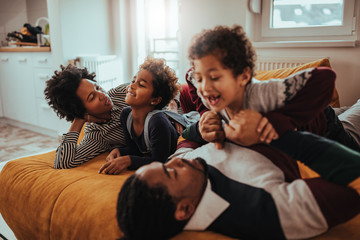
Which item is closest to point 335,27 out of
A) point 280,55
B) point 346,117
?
point 280,55

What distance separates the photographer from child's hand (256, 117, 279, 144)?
0.81 meters

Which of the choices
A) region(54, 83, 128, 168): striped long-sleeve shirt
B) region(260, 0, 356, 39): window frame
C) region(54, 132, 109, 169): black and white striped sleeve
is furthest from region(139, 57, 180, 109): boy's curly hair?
region(260, 0, 356, 39): window frame

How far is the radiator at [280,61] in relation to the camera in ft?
8.19

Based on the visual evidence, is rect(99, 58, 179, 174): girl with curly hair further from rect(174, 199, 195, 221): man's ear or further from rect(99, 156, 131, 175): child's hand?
rect(174, 199, 195, 221): man's ear

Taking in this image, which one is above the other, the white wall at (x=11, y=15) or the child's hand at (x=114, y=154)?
the white wall at (x=11, y=15)

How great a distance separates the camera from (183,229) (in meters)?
0.82

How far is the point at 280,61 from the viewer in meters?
2.61

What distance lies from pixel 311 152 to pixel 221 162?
0.26 m

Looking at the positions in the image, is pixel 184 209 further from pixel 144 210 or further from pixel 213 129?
pixel 213 129

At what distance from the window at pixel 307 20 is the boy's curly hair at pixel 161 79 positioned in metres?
1.67

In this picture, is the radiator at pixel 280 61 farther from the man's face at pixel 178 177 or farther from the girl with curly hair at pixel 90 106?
the man's face at pixel 178 177

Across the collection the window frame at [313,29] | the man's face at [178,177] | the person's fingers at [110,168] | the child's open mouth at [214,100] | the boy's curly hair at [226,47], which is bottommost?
the person's fingers at [110,168]

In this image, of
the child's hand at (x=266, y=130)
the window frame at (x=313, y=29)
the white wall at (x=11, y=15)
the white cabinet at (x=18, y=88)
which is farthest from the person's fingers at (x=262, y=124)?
the white wall at (x=11, y=15)

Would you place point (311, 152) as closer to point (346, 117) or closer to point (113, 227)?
point (113, 227)
